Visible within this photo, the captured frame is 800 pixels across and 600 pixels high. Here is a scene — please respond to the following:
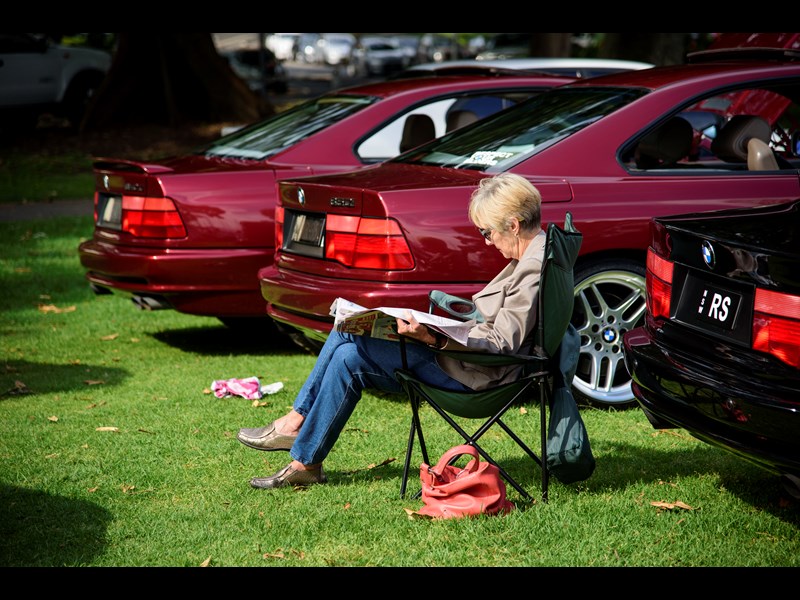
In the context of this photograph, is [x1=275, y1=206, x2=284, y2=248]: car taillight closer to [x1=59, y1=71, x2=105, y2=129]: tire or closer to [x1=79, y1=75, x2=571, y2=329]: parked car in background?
[x1=79, y1=75, x2=571, y2=329]: parked car in background

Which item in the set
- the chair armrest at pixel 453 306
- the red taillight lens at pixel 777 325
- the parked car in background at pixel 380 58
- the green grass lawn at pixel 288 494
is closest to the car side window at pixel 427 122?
the green grass lawn at pixel 288 494

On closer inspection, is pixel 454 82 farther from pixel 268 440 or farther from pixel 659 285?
pixel 268 440

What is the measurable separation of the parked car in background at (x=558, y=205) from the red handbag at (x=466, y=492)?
1215 millimetres

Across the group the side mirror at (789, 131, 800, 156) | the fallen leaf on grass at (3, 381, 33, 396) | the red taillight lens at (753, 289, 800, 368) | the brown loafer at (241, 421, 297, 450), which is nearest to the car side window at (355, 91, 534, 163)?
the side mirror at (789, 131, 800, 156)

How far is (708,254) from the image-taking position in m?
3.97

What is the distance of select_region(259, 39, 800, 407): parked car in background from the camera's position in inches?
212

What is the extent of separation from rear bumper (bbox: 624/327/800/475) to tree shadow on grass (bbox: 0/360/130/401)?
361 cm

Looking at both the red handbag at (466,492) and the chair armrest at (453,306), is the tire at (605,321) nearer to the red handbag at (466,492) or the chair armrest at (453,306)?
the chair armrest at (453,306)

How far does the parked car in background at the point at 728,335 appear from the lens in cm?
358

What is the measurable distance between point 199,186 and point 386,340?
8.88ft

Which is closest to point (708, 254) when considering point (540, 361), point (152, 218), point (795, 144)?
point (540, 361)

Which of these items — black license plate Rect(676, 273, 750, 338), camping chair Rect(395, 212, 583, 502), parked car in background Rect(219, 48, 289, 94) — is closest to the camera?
black license plate Rect(676, 273, 750, 338)

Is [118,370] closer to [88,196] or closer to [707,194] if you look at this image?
[707,194]

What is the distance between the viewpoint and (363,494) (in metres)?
4.55
